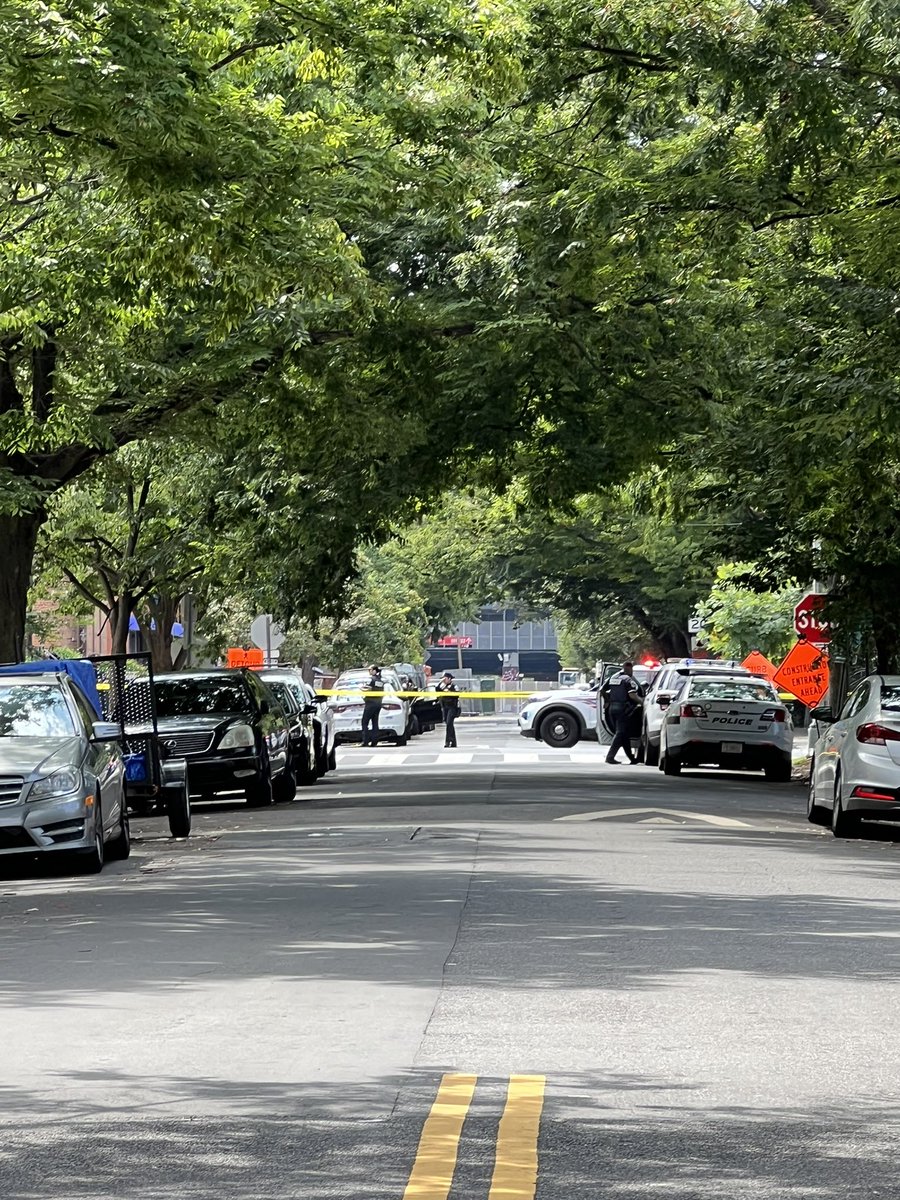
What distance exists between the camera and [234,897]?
47.0 ft

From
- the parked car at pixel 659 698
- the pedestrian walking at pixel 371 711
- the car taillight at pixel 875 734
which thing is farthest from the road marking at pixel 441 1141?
the pedestrian walking at pixel 371 711

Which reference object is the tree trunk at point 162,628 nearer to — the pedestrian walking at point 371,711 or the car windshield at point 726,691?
the pedestrian walking at point 371,711

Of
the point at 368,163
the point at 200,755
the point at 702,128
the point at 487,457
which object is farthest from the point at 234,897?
the point at 487,457

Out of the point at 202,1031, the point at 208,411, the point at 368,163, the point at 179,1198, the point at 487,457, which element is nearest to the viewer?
the point at 179,1198

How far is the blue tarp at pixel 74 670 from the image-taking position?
60.5 ft

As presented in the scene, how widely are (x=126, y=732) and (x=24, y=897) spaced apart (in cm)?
474

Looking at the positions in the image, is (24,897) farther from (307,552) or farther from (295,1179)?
(307,552)

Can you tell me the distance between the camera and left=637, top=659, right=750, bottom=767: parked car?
35281 mm

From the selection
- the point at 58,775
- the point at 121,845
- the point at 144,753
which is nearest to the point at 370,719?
the point at 144,753

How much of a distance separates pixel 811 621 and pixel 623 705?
5600 mm

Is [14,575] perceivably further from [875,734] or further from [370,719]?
[370,719]

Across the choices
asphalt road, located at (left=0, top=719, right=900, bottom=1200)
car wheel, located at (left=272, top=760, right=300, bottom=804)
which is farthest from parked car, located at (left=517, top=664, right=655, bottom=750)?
asphalt road, located at (left=0, top=719, right=900, bottom=1200)

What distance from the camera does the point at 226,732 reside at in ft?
84.7

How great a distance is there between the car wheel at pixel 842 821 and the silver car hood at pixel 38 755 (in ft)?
25.6
